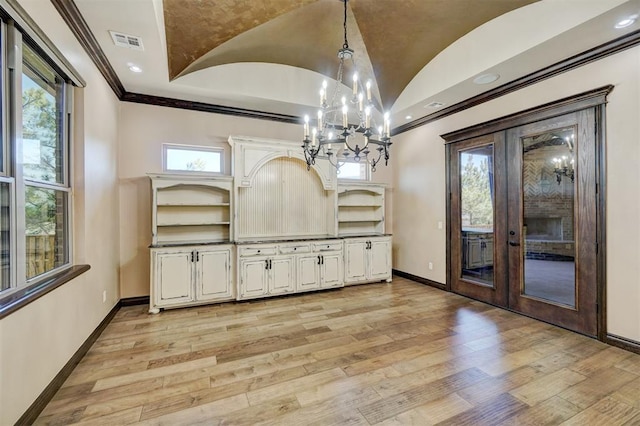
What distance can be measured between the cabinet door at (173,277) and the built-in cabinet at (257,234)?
0.01m

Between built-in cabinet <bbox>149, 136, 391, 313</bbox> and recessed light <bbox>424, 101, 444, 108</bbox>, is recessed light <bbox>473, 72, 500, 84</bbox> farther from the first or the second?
built-in cabinet <bbox>149, 136, 391, 313</bbox>

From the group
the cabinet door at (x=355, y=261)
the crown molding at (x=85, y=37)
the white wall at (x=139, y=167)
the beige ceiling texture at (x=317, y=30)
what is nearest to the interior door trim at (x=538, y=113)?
the beige ceiling texture at (x=317, y=30)

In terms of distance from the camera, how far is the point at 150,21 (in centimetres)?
271

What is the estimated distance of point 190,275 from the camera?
4133 millimetres

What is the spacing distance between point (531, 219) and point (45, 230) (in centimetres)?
524

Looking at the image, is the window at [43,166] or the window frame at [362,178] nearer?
the window at [43,166]

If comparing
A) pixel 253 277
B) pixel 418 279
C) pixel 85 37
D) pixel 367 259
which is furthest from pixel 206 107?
pixel 418 279

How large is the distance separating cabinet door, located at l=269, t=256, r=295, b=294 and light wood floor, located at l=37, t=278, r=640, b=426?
2.34 feet

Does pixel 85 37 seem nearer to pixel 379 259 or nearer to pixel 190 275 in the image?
pixel 190 275

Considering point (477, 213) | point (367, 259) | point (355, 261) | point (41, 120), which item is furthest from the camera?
point (367, 259)

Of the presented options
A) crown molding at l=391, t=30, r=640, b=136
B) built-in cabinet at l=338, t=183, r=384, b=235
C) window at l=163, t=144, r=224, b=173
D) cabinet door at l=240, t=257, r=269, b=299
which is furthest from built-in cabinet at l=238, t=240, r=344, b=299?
crown molding at l=391, t=30, r=640, b=136

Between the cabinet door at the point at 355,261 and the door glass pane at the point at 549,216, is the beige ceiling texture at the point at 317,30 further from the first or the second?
the cabinet door at the point at 355,261

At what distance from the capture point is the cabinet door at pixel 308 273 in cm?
477

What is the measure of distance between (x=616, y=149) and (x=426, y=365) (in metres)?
2.94
